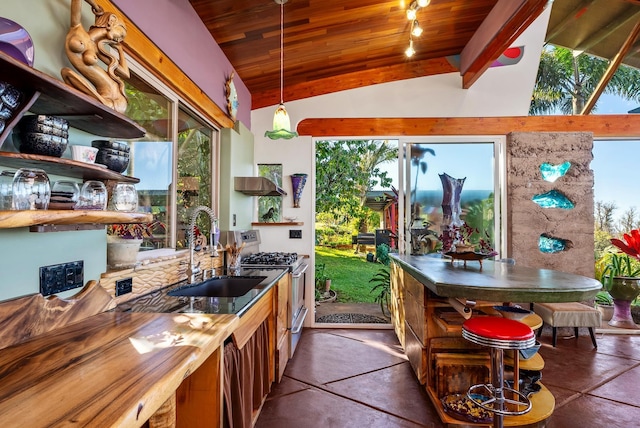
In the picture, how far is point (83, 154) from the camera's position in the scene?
127 cm

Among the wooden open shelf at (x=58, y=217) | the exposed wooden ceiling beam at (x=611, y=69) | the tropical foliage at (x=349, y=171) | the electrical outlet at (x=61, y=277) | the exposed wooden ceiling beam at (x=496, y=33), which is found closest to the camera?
the wooden open shelf at (x=58, y=217)

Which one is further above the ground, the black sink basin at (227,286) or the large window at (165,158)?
the large window at (165,158)

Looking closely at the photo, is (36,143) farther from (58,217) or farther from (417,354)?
(417,354)

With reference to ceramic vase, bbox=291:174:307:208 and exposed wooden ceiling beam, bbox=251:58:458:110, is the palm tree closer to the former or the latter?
exposed wooden ceiling beam, bbox=251:58:458:110

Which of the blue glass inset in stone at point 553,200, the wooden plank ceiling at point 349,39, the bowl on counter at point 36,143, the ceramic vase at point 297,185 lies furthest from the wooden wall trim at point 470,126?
the bowl on counter at point 36,143

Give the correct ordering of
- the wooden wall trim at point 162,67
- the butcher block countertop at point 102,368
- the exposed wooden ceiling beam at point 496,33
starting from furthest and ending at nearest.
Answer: the exposed wooden ceiling beam at point 496,33 → the wooden wall trim at point 162,67 → the butcher block countertop at point 102,368

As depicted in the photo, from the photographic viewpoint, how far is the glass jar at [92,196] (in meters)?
1.26

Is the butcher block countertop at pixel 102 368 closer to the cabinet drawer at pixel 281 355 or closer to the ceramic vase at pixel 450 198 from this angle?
the cabinet drawer at pixel 281 355

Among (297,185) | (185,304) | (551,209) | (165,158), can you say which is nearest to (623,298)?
(551,209)

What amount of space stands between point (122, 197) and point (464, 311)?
1.92 metres

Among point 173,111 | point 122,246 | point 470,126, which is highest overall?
point 470,126

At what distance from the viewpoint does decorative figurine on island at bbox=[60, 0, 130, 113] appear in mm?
1327

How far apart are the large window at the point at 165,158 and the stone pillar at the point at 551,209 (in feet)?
11.6

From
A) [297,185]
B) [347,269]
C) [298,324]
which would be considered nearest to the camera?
[298,324]
